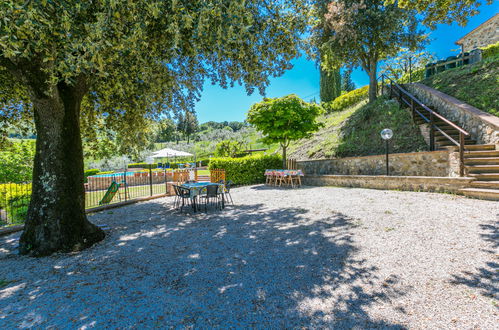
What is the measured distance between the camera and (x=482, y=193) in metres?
6.30

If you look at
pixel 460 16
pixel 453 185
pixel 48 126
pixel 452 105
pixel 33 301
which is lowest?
pixel 33 301

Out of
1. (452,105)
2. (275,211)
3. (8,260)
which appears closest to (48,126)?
(8,260)

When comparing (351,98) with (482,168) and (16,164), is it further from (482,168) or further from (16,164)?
(16,164)

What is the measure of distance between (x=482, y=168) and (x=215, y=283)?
8199mm

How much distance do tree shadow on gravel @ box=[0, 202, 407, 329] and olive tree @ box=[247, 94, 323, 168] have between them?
813 cm

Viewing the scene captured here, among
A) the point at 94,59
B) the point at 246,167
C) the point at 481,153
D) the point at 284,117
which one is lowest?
the point at 246,167

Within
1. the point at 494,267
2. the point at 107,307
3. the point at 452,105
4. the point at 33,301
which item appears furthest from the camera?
the point at 452,105

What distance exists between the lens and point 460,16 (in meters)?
8.05

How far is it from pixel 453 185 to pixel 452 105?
15.1ft

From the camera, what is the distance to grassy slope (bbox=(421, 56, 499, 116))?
9.64 meters

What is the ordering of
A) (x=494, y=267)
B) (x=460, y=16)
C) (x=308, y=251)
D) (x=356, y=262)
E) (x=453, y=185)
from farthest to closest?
(x=460, y=16) → (x=453, y=185) → (x=308, y=251) → (x=356, y=262) → (x=494, y=267)

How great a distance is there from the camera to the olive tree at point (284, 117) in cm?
1250

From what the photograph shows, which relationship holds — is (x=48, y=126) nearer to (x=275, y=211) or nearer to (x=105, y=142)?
(x=105, y=142)

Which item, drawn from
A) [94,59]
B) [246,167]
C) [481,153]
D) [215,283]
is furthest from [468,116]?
[94,59]
